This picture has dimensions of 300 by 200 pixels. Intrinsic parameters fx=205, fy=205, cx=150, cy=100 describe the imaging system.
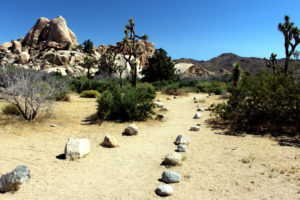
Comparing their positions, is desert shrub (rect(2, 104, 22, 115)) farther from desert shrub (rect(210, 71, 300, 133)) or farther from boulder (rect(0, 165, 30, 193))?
desert shrub (rect(210, 71, 300, 133))

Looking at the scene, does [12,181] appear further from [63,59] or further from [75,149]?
[63,59]

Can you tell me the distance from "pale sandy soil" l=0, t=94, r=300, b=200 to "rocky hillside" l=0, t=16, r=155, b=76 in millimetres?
47880

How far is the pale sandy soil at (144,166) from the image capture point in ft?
11.1

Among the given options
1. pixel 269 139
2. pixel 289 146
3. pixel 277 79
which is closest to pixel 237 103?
pixel 277 79

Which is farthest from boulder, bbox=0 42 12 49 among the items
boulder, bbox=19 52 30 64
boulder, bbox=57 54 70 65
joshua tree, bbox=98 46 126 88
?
joshua tree, bbox=98 46 126 88

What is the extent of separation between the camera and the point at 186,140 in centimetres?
616

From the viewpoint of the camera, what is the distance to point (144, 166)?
15.1 ft

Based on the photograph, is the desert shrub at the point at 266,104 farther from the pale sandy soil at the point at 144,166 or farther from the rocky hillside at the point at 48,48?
the rocky hillside at the point at 48,48

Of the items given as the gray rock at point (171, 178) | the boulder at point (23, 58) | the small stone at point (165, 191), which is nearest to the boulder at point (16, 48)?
the boulder at point (23, 58)

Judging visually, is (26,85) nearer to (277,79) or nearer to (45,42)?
(277,79)

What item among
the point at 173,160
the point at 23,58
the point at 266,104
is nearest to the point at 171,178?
the point at 173,160

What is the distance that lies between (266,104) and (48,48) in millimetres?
75711

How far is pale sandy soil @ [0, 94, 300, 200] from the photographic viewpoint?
3.37 m

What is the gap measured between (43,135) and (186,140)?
4.48 m
